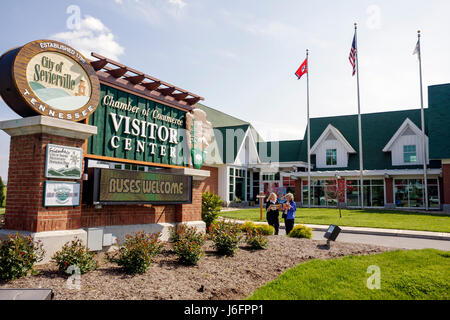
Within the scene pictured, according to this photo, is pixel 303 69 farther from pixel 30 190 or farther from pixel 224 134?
pixel 30 190

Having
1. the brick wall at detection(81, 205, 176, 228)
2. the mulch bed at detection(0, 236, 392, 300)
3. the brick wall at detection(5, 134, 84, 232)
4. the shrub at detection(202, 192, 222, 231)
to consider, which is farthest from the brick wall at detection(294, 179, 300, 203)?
the brick wall at detection(5, 134, 84, 232)

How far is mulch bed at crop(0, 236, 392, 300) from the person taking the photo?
5.23 metres

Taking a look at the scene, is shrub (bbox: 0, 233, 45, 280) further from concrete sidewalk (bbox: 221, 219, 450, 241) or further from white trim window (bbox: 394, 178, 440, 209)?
white trim window (bbox: 394, 178, 440, 209)

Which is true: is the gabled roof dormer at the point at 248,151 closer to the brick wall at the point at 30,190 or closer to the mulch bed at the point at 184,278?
the mulch bed at the point at 184,278

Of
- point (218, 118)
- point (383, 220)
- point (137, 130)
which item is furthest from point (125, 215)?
point (218, 118)

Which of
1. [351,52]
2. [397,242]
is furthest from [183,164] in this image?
[351,52]

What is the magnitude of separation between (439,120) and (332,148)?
934 cm

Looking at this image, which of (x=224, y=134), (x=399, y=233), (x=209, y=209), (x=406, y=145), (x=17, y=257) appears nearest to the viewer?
(x=17, y=257)

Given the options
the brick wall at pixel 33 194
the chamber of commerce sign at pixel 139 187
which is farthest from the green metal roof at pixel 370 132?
the brick wall at pixel 33 194

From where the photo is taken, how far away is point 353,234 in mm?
14742

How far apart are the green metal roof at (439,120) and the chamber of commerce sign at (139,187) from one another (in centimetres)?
2306

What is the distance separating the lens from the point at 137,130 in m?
9.47

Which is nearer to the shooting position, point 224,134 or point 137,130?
point 137,130
